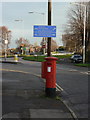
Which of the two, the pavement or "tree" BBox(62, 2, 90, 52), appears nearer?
the pavement

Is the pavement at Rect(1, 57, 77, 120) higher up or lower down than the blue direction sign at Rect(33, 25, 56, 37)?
lower down

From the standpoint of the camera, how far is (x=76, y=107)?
26.2 feet

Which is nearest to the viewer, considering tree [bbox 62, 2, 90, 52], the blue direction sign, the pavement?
the pavement

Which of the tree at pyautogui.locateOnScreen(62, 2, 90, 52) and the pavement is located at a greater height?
the tree at pyautogui.locateOnScreen(62, 2, 90, 52)

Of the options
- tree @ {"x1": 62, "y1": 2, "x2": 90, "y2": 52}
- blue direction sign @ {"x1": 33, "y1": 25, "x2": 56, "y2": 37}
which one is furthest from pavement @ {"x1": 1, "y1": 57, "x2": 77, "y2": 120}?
tree @ {"x1": 62, "y1": 2, "x2": 90, "y2": 52}

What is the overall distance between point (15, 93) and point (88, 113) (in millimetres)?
3532

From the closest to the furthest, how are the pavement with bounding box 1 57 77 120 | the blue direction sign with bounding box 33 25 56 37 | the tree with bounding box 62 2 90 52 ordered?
the pavement with bounding box 1 57 77 120 → the blue direction sign with bounding box 33 25 56 37 → the tree with bounding box 62 2 90 52

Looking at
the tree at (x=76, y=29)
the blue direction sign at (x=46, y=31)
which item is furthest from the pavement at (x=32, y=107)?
the tree at (x=76, y=29)

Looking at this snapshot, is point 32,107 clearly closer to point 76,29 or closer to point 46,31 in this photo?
point 46,31

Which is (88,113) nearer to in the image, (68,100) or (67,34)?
(68,100)

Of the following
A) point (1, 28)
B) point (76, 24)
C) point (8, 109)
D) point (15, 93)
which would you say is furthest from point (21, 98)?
point (1, 28)

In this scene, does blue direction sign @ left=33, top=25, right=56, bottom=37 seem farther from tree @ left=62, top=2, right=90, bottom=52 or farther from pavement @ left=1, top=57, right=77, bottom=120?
tree @ left=62, top=2, right=90, bottom=52

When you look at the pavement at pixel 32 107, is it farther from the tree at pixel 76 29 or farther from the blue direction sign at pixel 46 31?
the tree at pixel 76 29

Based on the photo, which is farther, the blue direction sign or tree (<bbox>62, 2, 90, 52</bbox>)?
tree (<bbox>62, 2, 90, 52</bbox>)
